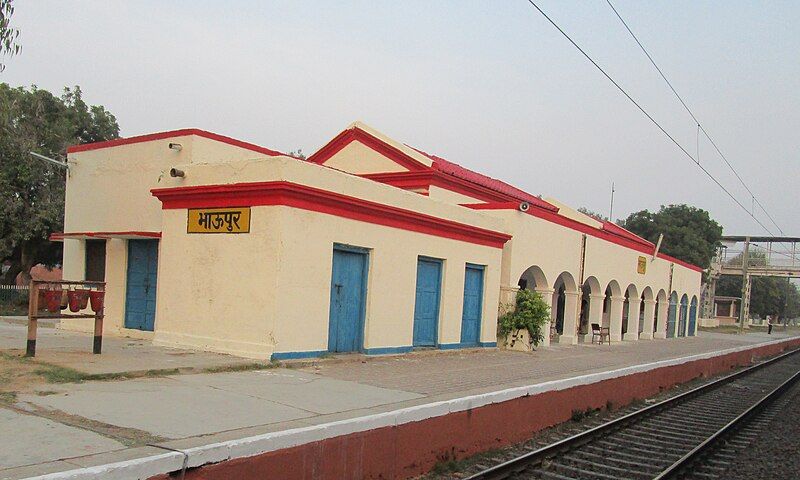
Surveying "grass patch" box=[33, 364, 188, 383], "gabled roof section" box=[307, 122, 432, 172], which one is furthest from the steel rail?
"gabled roof section" box=[307, 122, 432, 172]

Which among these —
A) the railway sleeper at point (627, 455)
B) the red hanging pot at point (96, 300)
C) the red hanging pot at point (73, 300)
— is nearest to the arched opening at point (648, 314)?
the railway sleeper at point (627, 455)

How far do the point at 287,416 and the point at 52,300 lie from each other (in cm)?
466

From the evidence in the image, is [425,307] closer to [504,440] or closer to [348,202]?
[348,202]

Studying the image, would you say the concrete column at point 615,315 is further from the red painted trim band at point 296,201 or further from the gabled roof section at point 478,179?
the red painted trim band at point 296,201

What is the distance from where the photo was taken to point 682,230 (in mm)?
61688

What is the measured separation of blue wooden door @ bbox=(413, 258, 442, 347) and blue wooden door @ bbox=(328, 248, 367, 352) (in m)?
1.93

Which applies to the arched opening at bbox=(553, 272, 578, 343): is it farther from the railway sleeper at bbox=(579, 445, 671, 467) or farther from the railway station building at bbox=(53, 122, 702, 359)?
the railway sleeper at bbox=(579, 445, 671, 467)

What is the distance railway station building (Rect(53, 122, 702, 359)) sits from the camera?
12.0 metres

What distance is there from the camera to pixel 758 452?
34.3 feet

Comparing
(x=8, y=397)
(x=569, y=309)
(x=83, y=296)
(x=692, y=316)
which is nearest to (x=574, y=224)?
A: (x=569, y=309)

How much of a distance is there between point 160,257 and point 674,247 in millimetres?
55550

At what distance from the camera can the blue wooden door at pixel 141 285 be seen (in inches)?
585

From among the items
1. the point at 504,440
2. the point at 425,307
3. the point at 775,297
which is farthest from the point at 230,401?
the point at 775,297

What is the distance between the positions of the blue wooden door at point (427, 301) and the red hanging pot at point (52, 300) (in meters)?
7.47
